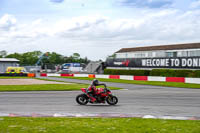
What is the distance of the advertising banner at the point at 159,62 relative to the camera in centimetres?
4034

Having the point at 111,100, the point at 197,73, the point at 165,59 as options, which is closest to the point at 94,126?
the point at 111,100

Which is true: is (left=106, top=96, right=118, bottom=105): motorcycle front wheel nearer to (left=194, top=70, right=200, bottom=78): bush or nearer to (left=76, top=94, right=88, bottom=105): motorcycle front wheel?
(left=76, top=94, right=88, bottom=105): motorcycle front wheel

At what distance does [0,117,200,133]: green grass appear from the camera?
7496mm

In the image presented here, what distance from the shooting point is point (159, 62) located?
46156 mm

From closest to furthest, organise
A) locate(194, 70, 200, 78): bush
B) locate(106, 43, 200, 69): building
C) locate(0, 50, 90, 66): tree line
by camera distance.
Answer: locate(194, 70, 200, 78): bush, locate(106, 43, 200, 69): building, locate(0, 50, 90, 66): tree line

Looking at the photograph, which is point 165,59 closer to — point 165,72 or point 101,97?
point 165,72

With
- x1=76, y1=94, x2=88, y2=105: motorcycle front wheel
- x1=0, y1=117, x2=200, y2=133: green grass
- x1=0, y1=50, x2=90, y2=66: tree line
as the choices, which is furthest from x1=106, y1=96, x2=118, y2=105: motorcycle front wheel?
x1=0, y1=50, x2=90, y2=66: tree line

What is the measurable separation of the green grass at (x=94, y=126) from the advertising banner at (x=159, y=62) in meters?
32.7

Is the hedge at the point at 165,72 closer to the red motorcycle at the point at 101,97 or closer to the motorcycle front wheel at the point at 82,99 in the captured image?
the red motorcycle at the point at 101,97

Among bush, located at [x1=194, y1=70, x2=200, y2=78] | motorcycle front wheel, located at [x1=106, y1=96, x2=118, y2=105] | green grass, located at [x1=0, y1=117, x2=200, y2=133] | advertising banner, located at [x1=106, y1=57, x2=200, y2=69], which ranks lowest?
green grass, located at [x1=0, y1=117, x2=200, y2=133]

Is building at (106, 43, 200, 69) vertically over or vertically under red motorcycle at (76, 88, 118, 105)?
over

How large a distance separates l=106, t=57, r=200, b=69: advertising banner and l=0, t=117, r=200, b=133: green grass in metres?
32.7

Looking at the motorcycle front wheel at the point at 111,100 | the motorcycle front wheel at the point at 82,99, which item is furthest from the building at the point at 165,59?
the motorcycle front wheel at the point at 82,99

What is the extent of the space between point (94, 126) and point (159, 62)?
3919 cm
